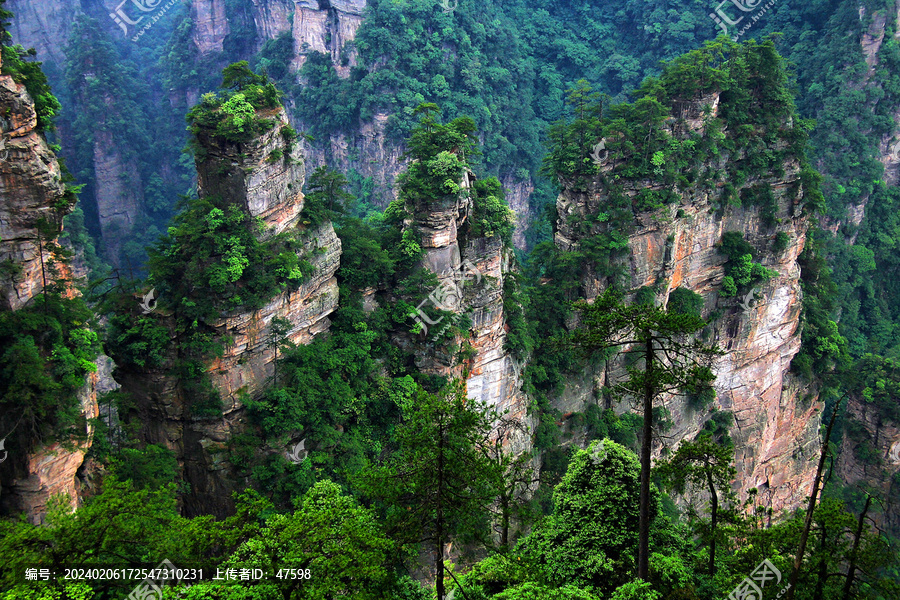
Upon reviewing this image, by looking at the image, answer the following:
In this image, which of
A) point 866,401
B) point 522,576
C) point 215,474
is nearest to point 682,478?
point 522,576

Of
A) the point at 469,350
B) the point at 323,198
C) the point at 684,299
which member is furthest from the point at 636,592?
the point at 684,299

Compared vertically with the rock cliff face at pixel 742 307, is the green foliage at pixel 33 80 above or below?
above

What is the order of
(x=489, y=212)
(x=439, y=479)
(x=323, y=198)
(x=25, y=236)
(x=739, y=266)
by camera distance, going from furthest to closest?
1. (x=739, y=266)
2. (x=489, y=212)
3. (x=323, y=198)
4. (x=25, y=236)
5. (x=439, y=479)

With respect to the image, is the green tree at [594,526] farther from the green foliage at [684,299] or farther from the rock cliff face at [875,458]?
the rock cliff face at [875,458]

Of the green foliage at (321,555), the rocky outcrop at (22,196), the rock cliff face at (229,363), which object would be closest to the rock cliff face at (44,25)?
the rock cliff face at (229,363)

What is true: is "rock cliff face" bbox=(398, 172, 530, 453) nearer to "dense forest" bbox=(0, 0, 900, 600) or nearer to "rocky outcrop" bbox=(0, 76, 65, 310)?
"dense forest" bbox=(0, 0, 900, 600)

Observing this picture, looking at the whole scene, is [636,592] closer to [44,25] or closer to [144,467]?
[144,467]

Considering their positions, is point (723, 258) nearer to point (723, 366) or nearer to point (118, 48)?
point (723, 366)
